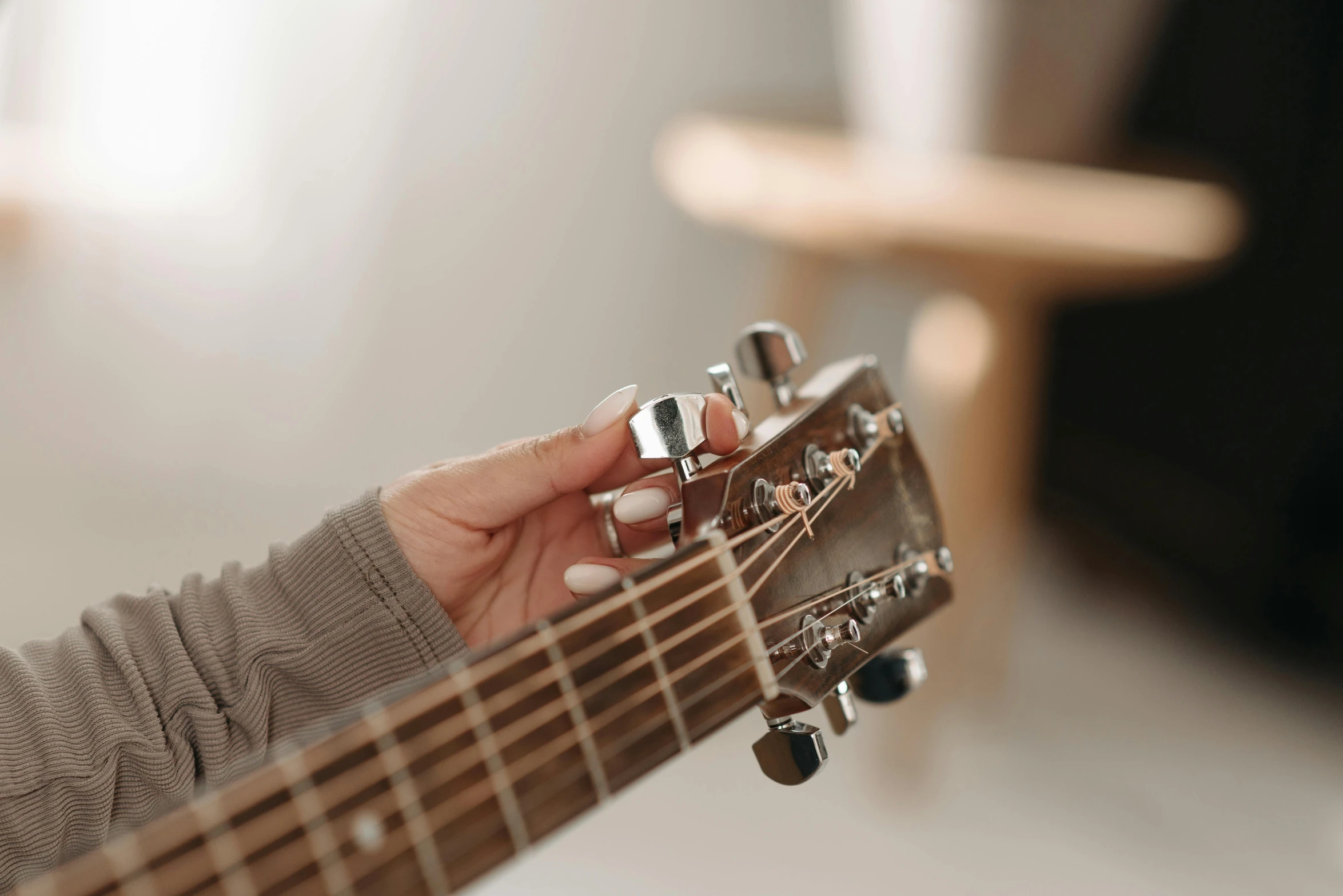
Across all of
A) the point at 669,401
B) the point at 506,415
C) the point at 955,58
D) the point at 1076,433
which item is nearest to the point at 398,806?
the point at 669,401

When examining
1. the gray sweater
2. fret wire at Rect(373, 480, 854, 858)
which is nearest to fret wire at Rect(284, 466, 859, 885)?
fret wire at Rect(373, 480, 854, 858)

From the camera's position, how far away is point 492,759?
15.9 inches

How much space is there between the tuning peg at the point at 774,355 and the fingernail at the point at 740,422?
48mm

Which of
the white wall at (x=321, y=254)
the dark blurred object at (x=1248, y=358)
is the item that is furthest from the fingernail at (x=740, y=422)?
the dark blurred object at (x=1248, y=358)

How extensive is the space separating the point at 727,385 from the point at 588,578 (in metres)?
0.15

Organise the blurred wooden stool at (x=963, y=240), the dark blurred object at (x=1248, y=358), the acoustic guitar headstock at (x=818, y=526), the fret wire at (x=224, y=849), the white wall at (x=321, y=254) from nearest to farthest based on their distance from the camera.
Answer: the fret wire at (x=224, y=849), the acoustic guitar headstock at (x=818, y=526), the white wall at (x=321, y=254), the blurred wooden stool at (x=963, y=240), the dark blurred object at (x=1248, y=358)

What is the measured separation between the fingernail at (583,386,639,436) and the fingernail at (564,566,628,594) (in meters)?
0.08

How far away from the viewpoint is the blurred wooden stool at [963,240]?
4.04ft

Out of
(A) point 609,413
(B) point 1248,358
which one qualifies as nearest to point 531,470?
(A) point 609,413

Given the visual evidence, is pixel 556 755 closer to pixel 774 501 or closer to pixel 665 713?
pixel 665 713

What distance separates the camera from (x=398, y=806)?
0.39m

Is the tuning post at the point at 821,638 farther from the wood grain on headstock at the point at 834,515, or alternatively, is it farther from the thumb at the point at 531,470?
the thumb at the point at 531,470

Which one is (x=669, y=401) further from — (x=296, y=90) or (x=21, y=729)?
(x=296, y=90)

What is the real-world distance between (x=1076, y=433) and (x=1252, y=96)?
0.70 metres
